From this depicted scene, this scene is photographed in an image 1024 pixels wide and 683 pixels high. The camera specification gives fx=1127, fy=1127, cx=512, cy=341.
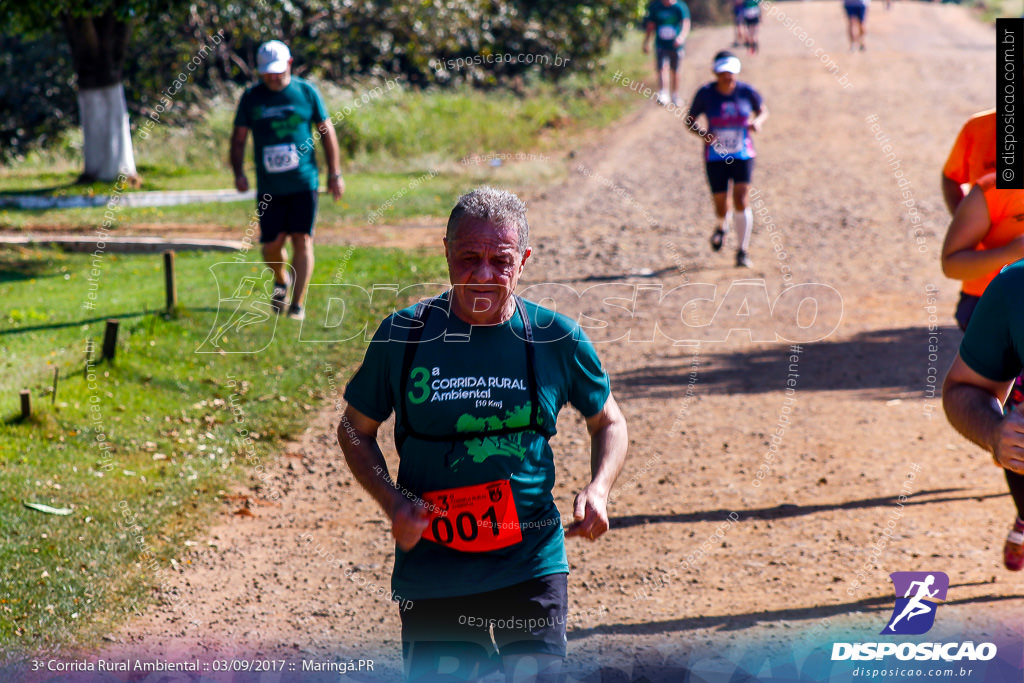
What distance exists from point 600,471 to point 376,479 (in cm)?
67

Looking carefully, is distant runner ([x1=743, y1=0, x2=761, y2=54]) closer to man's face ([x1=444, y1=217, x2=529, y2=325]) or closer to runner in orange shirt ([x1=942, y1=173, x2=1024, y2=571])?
runner in orange shirt ([x1=942, y1=173, x2=1024, y2=571])

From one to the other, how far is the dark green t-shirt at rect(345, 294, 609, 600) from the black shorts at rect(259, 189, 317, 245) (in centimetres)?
628

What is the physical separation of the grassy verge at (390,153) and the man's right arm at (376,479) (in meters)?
11.7

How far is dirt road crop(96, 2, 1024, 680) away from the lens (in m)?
5.01

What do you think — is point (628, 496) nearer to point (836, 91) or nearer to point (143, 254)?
Result: point (143, 254)

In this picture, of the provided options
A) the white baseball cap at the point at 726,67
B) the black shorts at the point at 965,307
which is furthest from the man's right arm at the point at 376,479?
the white baseball cap at the point at 726,67

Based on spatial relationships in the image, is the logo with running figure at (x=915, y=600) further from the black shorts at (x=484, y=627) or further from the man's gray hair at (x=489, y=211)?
the man's gray hair at (x=489, y=211)

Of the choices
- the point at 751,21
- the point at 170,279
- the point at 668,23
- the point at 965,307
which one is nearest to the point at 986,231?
the point at 965,307

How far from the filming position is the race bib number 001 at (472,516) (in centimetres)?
324

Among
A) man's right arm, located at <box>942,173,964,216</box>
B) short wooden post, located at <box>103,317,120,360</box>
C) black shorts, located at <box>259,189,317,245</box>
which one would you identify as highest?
man's right arm, located at <box>942,173,964,216</box>

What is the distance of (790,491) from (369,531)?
2.45m

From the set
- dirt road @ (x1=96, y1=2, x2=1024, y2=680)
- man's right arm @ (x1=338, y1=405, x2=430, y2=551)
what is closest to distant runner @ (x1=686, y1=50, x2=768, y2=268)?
dirt road @ (x1=96, y1=2, x2=1024, y2=680)

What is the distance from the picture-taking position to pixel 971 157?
5625 millimetres

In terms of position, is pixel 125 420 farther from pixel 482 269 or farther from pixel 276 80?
pixel 482 269
